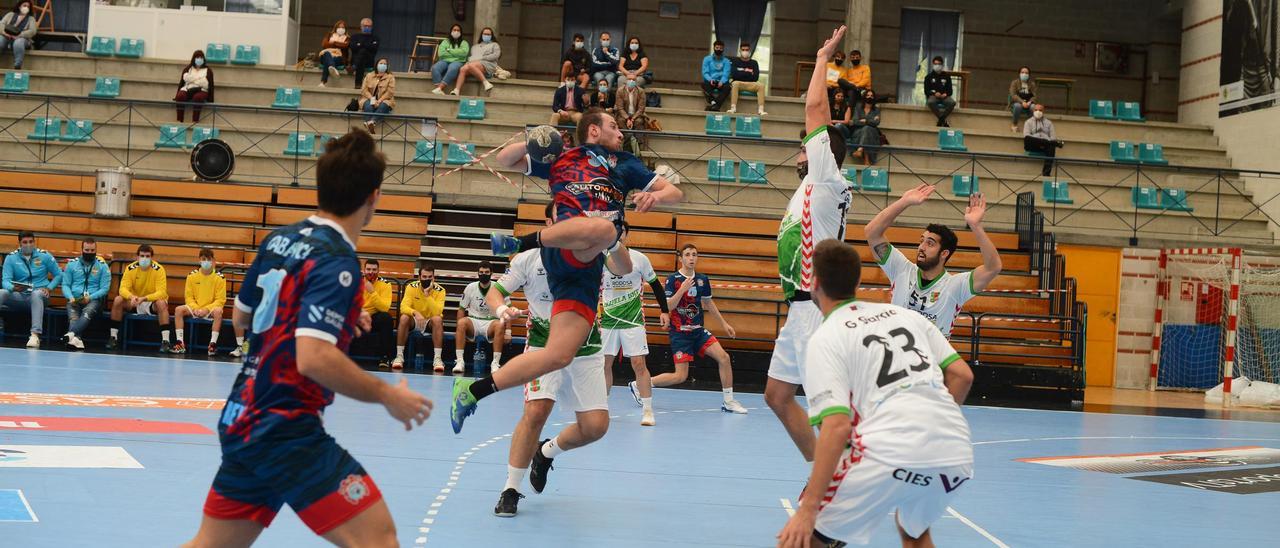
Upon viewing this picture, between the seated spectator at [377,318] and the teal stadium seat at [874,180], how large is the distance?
9213mm

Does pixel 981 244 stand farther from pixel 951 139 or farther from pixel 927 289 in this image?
pixel 951 139

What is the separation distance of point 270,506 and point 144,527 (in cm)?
259

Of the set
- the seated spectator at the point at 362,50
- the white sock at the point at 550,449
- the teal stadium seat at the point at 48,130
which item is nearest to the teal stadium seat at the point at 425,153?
the seated spectator at the point at 362,50

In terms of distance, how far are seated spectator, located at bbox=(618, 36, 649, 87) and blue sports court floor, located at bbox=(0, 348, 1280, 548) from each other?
11.1 meters

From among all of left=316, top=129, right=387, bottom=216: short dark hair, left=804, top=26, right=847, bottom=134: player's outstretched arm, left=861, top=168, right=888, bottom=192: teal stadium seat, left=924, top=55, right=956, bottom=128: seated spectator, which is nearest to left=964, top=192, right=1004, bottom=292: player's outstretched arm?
left=804, top=26, right=847, bottom=134: player's outstretched arm

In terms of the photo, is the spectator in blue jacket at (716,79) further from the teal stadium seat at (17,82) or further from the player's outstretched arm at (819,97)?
the player's outstretched arm at (819,97)

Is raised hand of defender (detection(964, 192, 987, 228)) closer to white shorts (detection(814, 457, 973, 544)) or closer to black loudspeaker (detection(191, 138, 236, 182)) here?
white shorts (detection(814, 457, 973, 544))

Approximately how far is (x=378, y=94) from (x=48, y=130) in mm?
6297

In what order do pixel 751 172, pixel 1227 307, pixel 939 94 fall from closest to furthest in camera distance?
1. pixel 1227 307
2. pixel 751 172
3. pixel 939 94

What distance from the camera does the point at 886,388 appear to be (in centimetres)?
398

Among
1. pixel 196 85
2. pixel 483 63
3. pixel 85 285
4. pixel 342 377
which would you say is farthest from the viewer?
pixel 483 63

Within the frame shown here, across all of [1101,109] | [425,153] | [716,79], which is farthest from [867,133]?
[425,153]

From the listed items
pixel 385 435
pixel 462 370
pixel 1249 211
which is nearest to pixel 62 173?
pixel 462 370

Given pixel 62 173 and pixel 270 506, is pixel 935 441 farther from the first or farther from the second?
pixel 62 173
